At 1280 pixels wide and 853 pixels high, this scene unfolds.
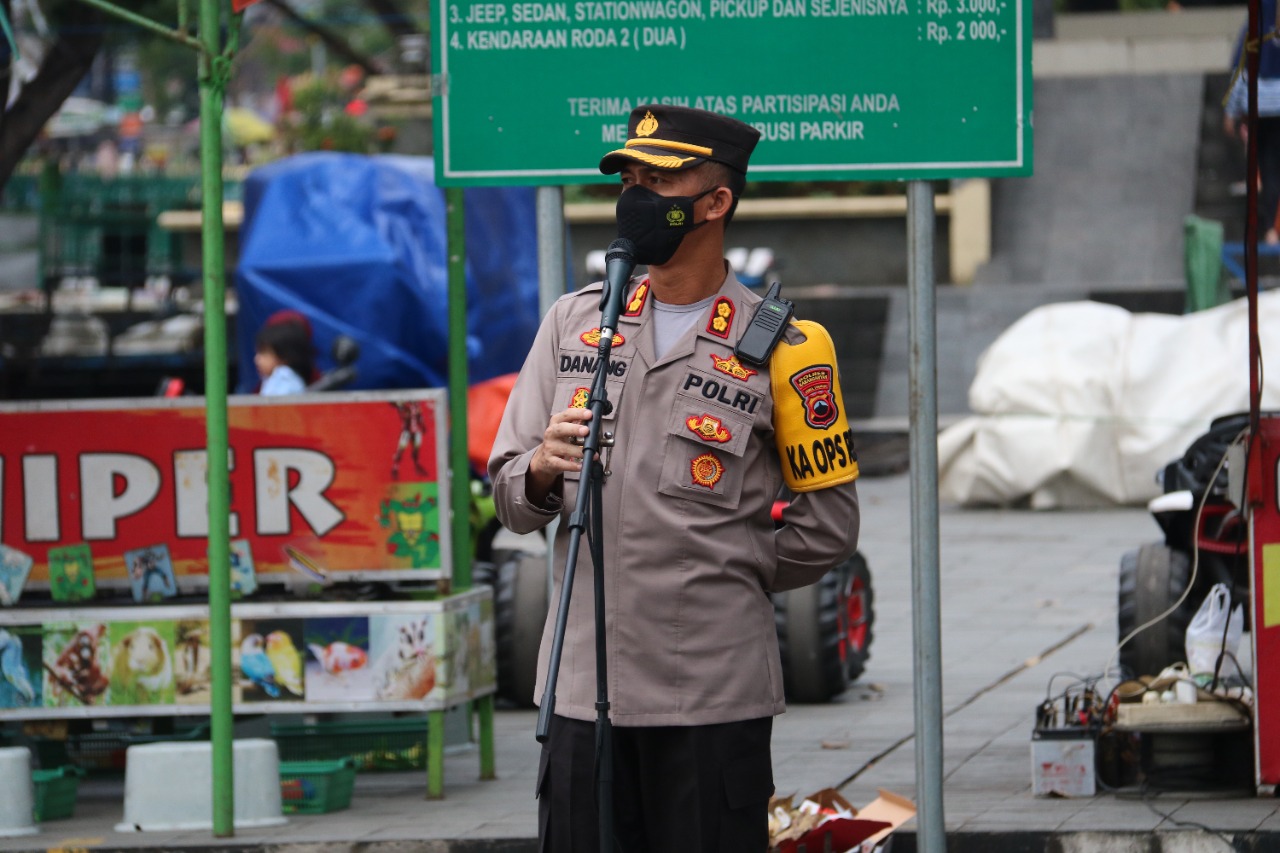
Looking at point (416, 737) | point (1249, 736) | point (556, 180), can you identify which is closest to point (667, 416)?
point (556, 180)

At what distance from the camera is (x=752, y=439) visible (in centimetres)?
393

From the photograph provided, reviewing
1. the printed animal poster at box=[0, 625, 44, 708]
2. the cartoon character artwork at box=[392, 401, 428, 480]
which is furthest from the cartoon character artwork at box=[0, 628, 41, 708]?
the cartoon character artwork at box=[392, 401, 428, 480]

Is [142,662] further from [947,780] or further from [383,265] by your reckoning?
[383,265]

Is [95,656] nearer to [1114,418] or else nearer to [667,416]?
[667,416]

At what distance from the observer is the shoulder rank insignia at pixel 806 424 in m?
3.92

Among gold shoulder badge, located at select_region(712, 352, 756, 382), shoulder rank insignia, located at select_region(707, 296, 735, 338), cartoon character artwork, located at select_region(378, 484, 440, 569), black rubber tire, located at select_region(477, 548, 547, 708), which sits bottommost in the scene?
black rubber tire, located at select_region(477, 548, 547, 708)

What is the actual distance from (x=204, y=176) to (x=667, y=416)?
9.42 feet

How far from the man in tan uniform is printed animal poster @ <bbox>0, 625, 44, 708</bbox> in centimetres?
349

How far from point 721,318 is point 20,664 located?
3.89 metres

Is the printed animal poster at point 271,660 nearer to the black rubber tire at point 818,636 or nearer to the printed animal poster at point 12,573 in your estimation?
the printed animal poster at point 12,573

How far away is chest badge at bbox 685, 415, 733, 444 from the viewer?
3852mm

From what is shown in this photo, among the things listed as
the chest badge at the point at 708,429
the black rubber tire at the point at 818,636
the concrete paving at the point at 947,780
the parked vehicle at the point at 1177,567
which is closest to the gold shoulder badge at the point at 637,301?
the chest badge at the point at 708,429

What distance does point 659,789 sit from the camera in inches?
153

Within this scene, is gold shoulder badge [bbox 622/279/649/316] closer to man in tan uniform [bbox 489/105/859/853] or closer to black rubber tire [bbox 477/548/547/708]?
man in tan uniform [bbox 489/105/859/853]
